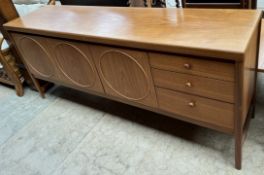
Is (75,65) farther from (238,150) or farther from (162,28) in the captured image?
(238,150)

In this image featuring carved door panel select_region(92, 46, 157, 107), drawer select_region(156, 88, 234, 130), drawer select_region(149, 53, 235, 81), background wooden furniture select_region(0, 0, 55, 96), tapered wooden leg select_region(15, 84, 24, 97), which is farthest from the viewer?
tapered wooden leg select_region(15, 84, 24, 97)

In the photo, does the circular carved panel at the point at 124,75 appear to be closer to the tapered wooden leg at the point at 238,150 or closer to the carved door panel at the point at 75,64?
the carved door panel at the point at 75,64

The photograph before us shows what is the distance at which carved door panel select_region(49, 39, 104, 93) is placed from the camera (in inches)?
61.0

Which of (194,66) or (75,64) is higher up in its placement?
(194,66)

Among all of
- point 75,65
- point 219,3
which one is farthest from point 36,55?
point 219,3

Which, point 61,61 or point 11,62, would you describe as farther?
point 11,62

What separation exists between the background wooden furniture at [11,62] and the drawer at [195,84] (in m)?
1.32

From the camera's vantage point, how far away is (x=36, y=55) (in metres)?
1.90

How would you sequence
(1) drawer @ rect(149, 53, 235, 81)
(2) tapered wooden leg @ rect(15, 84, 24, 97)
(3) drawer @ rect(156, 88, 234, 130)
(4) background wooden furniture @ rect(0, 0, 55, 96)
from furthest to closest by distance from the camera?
1. (2) tapered wooden leg @ rect(15, 84, 24, 97)
2. (4) background wooden furniture @ rect(0, 0, 55, 96)
3. (3) drawer @ rect(156, 88, 234, 130)
4. (1) drawer @ rect(149, 53, 235, 81)

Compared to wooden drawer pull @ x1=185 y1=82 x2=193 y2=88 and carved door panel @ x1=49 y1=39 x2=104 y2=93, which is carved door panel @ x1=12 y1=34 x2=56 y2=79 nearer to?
carved door panel @ x1=49 y1=39 x2=104 y2=93

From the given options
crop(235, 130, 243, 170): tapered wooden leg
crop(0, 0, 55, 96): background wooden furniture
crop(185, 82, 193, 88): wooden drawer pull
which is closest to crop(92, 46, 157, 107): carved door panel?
crop(185, 82, 193, 88): wooden drawer pull

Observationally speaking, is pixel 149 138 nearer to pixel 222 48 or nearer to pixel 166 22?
pixel 166 22

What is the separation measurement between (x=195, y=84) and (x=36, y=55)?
49.4 inches

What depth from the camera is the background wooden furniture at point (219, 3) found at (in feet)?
5.24
